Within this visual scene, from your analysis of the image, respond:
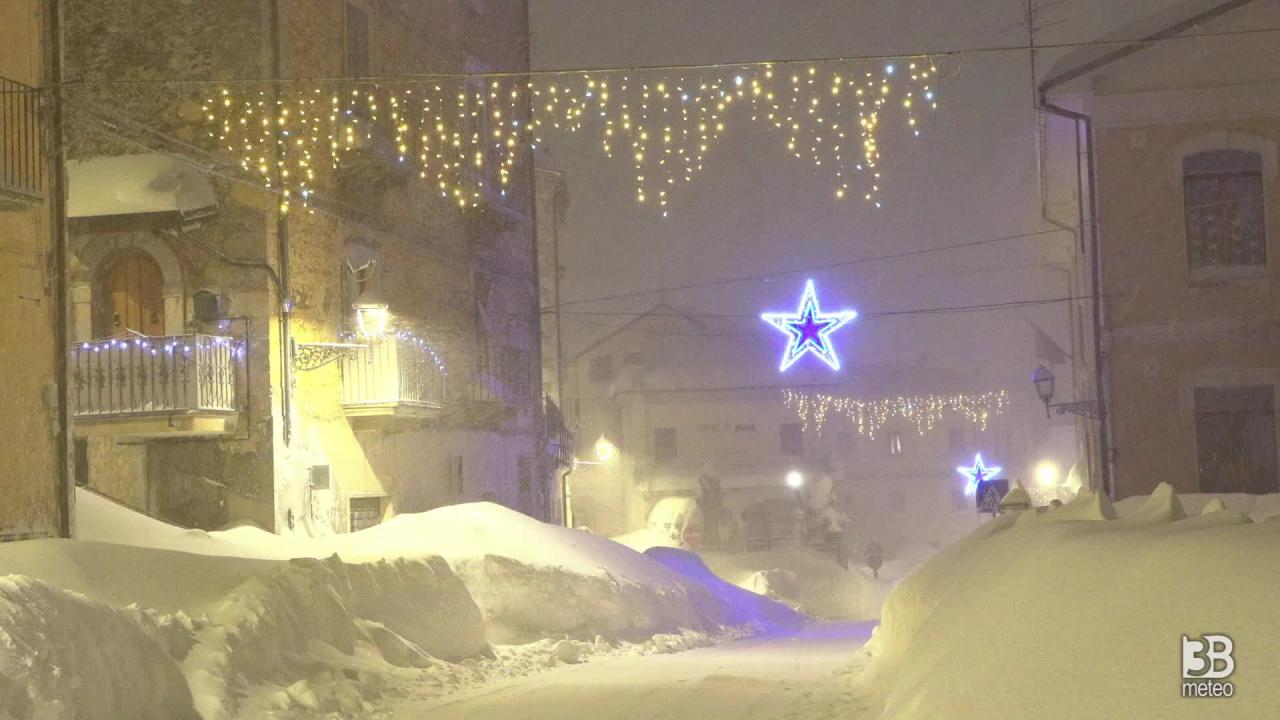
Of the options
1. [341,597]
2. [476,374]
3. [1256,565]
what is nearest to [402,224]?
[476,374]

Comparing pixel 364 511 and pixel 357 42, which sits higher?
pixel 357 42

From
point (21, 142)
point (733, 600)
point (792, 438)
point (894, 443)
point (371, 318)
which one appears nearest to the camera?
point (21, 142)

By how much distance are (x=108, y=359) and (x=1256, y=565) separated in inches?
679

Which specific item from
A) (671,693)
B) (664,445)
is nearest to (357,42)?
(671,693)

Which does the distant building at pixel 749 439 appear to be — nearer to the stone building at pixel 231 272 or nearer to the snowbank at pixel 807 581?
the snowbank at pixel 807 581

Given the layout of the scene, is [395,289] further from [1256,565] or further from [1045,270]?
[1045,270]

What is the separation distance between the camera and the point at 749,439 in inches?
2677

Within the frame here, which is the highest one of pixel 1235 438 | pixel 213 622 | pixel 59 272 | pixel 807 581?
pixel 59 272

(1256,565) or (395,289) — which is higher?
(395,289)

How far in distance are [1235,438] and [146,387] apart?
56.5ft

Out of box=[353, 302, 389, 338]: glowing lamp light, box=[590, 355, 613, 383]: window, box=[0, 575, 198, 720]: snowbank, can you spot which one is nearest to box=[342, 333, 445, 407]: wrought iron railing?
box=[353, 302, 389, 338]: glowing lamp light

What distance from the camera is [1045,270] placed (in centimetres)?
4462

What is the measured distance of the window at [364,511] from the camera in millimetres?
24281

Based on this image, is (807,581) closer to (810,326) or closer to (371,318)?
(810,326)
